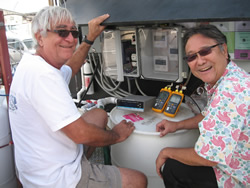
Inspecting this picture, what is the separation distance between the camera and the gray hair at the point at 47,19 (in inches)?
50.2

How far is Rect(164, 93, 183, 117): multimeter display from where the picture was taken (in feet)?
5.76

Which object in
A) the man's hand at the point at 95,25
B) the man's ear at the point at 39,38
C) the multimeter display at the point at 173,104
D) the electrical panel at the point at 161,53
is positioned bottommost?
the multimeter display at the point at 173,104

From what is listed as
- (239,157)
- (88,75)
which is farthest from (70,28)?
(88,75)

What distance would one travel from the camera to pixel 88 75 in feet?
9.22

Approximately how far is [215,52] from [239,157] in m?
0.49

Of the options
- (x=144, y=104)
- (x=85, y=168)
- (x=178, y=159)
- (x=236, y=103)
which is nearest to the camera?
(x=236, y=103)

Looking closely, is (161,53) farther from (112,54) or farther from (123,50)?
(112,54)

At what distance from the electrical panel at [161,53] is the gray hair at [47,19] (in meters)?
0.89

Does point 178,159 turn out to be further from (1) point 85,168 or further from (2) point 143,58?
(2) point 143,58

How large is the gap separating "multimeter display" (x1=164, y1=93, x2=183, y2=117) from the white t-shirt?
74 cm

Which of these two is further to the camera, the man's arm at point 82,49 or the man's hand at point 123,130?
the man's arm at point 82,49

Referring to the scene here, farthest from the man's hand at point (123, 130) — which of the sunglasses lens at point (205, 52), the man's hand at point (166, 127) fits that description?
the sunglasses lens at point (205, 52)

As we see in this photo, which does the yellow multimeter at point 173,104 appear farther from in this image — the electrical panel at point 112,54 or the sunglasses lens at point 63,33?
the sunglasses lens at point 63,33

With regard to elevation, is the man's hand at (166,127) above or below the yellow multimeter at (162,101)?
below
